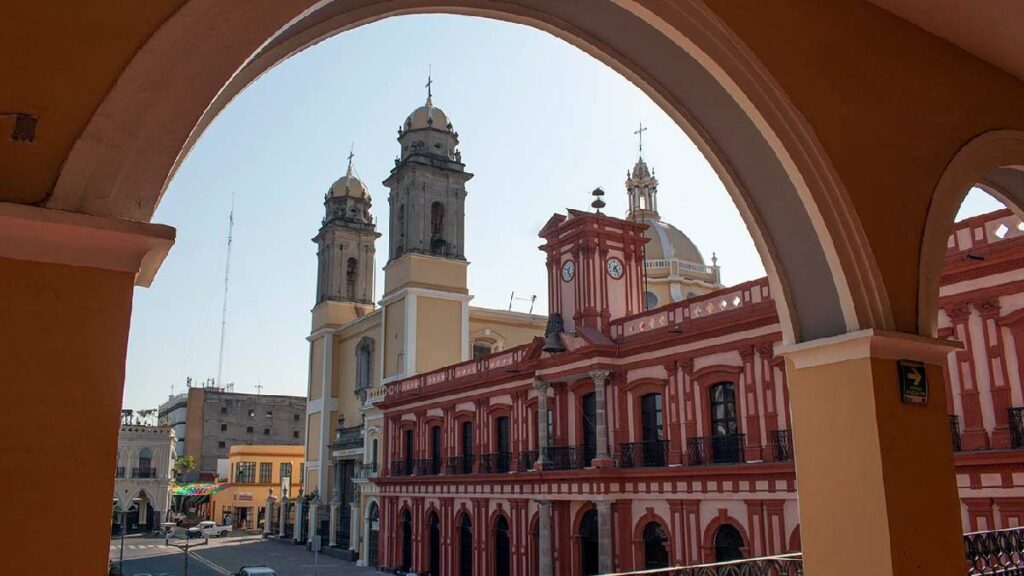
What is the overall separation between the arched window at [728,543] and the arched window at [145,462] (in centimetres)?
3521

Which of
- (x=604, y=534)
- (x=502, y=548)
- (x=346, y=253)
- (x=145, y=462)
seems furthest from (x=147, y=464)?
(x=604, y=534)

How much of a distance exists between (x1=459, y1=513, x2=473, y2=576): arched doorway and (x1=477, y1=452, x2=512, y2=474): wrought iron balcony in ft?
5.21

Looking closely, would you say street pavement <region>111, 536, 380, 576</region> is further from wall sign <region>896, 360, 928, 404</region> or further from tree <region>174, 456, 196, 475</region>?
wall sign <region>896, 360, 928, 404</region>

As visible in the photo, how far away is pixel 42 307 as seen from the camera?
6.18 ft

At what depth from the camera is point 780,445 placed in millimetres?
12906

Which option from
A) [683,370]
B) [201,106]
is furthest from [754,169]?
[683,370]

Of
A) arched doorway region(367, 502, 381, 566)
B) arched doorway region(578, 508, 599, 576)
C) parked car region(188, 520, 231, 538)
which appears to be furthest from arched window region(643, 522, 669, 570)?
parked car region(188, 520, 231, 538)

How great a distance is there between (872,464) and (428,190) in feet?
82.5

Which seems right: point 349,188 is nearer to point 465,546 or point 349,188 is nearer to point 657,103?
point 465,546

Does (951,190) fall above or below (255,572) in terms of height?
above

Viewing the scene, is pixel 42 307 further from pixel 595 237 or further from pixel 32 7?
pixel 595 237

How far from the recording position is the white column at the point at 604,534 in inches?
612

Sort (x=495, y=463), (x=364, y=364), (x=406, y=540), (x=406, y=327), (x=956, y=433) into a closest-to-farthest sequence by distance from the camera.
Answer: (x=956, y=433) < (x=495, y=463) < (x=406, y=540) < (x=406, y=327) < (x=364, y=364)

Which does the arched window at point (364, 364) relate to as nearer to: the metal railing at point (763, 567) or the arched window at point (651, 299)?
the arched window at point (651, 299)
